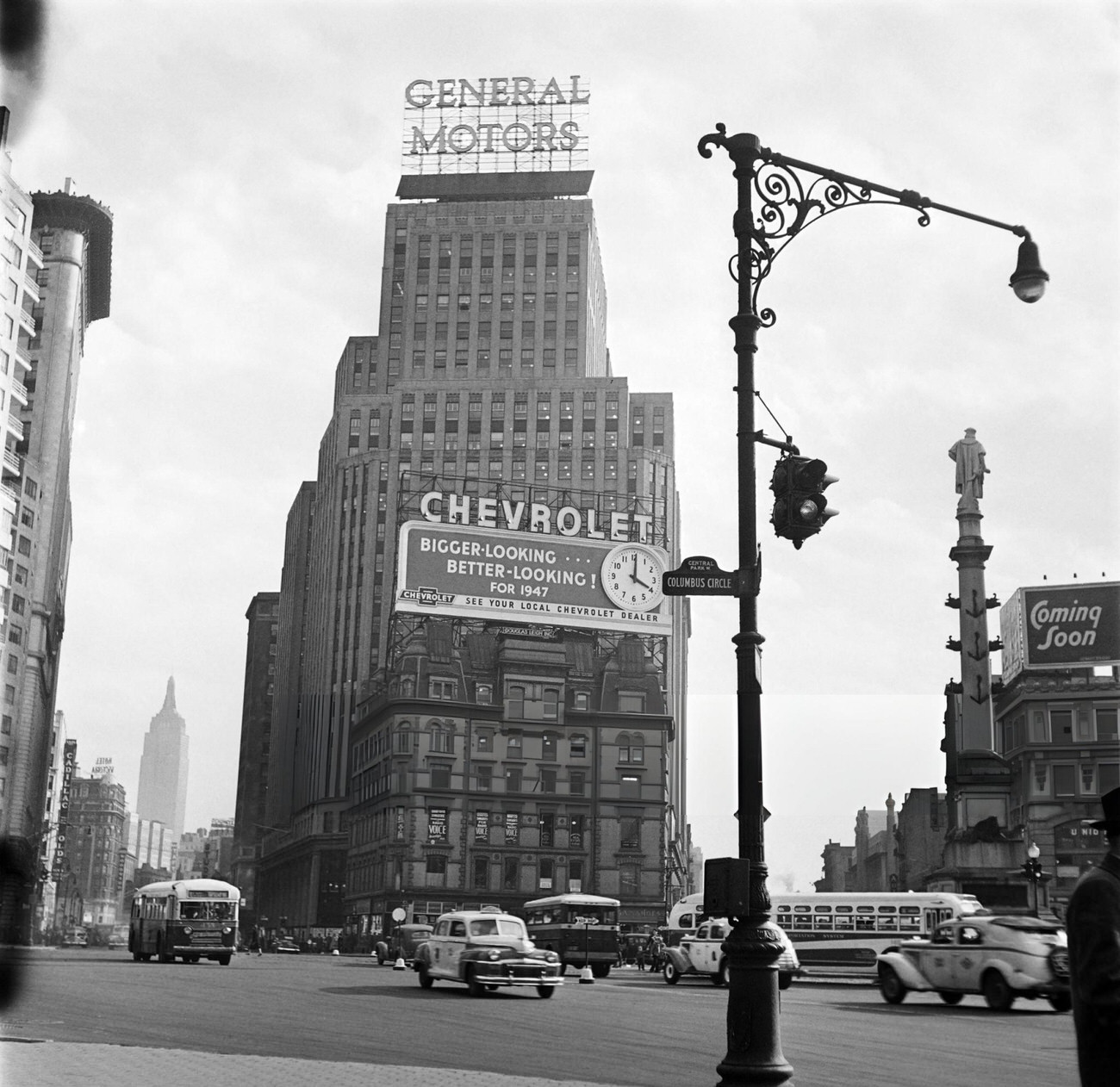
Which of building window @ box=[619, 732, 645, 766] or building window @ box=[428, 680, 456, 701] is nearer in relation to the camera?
building window @ box=[428, 680, 456, 701]

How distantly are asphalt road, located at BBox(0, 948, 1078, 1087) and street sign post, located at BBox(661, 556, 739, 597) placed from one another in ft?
16.6

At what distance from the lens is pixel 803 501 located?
1293cm

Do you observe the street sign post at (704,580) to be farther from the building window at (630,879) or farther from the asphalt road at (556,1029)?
the building window at (630,879)

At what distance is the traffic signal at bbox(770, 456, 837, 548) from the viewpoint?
12922 mm

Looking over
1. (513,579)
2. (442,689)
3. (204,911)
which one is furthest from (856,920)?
A: (442,689)

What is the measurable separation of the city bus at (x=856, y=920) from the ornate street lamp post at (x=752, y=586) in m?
31.4

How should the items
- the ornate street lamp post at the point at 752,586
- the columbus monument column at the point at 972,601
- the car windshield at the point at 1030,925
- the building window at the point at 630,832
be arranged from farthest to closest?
the building window at the point at 630,832 → the columbus monument column at the point at 972,601 → the car windshield at the point at 1030,925 → the ornate street lamp post at the point at 752,586

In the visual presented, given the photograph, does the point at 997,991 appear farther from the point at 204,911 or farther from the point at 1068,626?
the point at 1068,626

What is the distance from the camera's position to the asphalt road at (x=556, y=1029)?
1534cm

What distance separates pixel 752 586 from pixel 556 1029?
10.3 m

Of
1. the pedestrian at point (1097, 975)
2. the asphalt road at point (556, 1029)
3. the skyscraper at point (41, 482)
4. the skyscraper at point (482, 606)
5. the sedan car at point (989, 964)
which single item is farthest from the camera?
the skyscraper at point (41, 482)

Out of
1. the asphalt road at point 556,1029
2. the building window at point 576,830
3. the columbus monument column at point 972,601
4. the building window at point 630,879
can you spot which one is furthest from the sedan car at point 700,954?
the building window at point 576,830

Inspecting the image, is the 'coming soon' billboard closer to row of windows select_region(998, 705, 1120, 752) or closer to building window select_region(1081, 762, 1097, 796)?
row of windows select_region(998, 705, 1120, 752)

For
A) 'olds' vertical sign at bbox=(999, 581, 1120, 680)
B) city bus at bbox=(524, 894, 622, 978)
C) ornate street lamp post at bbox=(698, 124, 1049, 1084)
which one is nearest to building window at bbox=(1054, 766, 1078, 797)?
'olds' vertical sign at bbox=(999, 581, 1120, 680)
